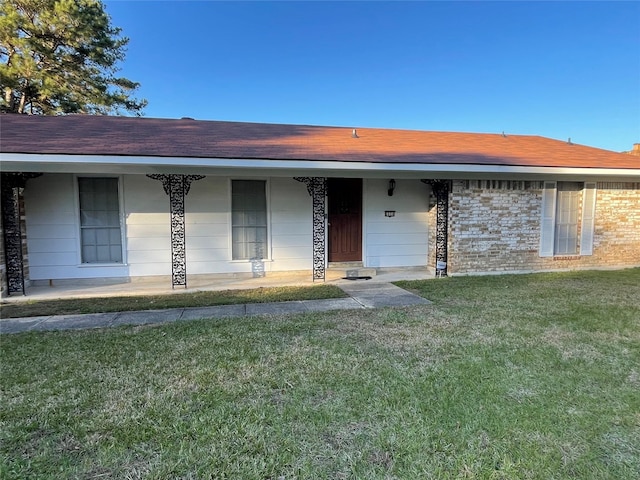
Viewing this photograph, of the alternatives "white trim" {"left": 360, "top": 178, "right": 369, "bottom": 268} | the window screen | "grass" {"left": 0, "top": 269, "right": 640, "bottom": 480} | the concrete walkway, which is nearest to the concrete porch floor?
"white trim" {"left": 360, "top": 178, "right": 369, "bottom": 268}

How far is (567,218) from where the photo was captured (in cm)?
857

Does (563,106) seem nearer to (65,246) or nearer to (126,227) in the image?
(126,227)

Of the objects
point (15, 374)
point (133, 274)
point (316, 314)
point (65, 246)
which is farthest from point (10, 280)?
point (316, 314)

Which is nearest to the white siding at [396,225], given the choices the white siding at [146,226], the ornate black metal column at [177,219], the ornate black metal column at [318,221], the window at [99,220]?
the ornate black metal column at [318,221]

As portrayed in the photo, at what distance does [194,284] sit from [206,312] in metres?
2.16

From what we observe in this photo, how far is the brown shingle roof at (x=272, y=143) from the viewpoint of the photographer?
20.8 ft

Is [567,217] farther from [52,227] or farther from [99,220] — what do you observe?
[52,227]

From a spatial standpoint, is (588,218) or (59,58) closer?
(588,218)

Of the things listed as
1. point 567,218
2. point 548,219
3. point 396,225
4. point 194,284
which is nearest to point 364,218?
point 396,225

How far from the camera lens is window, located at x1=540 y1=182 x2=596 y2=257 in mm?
8383

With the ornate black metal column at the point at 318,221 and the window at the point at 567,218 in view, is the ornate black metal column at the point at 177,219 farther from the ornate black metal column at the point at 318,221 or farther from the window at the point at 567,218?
the window at the point at 567,218

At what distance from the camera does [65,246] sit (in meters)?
7.07

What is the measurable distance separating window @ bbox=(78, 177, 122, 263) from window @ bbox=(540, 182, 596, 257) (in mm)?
9121

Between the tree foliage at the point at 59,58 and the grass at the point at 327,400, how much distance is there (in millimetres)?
14149
